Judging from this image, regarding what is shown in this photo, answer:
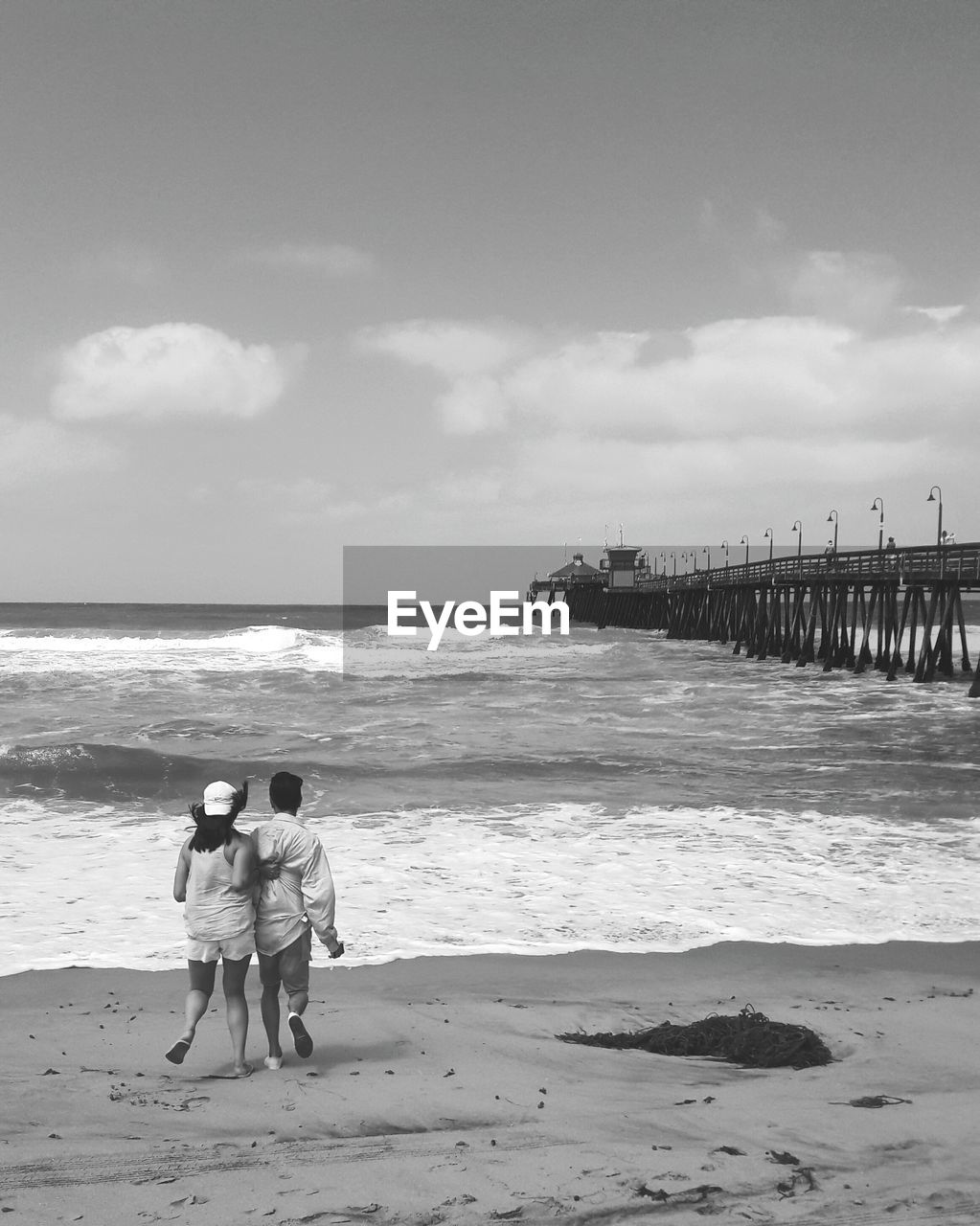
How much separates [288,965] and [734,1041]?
A: 2177 millimetres

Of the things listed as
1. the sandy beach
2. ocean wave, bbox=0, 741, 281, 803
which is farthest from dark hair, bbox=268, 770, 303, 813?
ocean wave, bbox=0, 741, 281, 803

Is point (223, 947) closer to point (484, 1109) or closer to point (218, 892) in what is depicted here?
point (218, 892)

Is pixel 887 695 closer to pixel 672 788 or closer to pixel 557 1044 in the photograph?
pixel 672 788

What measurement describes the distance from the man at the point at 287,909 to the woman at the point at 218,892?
0.26 feet

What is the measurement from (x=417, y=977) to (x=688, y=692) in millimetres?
22731

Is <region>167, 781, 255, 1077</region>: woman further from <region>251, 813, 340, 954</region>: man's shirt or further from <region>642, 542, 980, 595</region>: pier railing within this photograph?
<region>642, 542, 980, 595</region>: pier railing

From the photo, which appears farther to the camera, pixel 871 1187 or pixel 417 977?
pixel 417 977

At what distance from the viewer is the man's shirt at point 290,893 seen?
180 inches

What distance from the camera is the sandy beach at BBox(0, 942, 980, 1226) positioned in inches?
134

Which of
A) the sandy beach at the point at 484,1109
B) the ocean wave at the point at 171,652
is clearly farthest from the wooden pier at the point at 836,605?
the sandy beach at the point at 484,1109

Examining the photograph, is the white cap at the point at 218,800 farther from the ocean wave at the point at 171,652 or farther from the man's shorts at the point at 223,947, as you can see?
the ocean wave at the point at 171,652

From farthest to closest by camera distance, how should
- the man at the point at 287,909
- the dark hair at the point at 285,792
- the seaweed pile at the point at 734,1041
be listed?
the seaweed pile at the point at 734,1041 → the dark hair at the point at 285,792 → the man at the point at 287,909

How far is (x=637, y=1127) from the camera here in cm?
398

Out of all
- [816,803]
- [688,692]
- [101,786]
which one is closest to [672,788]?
[816,803]
